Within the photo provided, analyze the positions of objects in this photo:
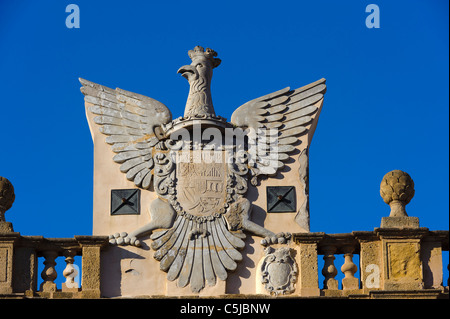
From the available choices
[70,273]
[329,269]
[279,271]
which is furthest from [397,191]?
[70,273]

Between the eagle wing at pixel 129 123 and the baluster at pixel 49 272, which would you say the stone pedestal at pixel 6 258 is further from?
the eagle wing at pixel 129 123

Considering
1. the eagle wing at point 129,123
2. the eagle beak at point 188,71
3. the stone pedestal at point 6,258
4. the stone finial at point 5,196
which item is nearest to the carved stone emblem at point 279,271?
the eagle wing at point 129,123

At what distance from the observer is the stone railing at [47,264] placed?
2600cm

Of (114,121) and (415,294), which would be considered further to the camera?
(114,121)

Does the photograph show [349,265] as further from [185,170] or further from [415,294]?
[185,170]

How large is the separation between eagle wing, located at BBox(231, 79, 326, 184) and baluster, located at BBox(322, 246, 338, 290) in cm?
149

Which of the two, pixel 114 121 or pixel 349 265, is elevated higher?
pixel 114 121

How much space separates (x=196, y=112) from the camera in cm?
2702

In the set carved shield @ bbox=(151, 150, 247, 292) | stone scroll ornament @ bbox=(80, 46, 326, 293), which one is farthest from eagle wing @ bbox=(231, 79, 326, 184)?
carved shield @ bbox=(151, 150, 247, 292)

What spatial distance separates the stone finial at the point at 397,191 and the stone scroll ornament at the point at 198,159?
5.35 feet

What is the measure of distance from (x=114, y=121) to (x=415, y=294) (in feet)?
18.0

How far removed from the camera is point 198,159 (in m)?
26.9

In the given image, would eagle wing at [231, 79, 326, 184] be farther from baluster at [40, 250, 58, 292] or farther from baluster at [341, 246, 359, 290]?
baluster at [40, 250, 58, 292]

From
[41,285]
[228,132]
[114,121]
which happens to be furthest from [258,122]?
[41,285]
